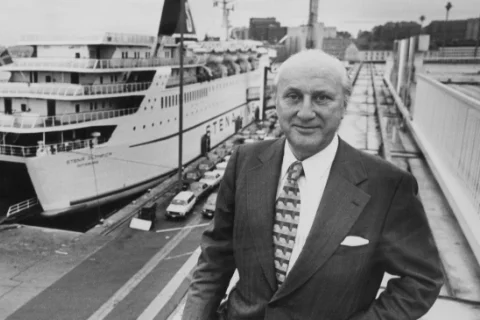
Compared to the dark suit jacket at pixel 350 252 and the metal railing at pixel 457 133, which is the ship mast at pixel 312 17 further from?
the dark suit jacket at pixel 350 252

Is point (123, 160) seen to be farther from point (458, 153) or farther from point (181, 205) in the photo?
point (458, 153)

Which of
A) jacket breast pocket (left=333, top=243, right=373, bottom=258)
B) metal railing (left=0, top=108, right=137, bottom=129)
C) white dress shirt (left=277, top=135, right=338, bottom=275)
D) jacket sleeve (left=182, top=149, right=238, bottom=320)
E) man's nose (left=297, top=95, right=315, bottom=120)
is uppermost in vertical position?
Result: man's nose (left=297, top=95, right=315, bottom=120)

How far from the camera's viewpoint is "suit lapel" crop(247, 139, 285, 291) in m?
1.88

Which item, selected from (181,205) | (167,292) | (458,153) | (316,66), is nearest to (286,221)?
(316,66)

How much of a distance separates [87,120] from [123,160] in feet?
7.21

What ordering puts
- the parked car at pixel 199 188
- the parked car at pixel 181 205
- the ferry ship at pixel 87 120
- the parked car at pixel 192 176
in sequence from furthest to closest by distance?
the parked car at pixel 192 176
the parked car at pixel 199 188
the ferry ship at pixel 87 120
the parked car at pixel 181 205

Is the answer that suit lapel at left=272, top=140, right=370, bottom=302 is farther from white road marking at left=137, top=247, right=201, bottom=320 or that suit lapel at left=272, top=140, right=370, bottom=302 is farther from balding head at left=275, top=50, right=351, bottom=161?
white road marking at left=137, top=247, right=201, bottom=320

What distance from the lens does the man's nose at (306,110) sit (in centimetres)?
176

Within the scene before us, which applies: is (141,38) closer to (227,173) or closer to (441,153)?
(441,153)

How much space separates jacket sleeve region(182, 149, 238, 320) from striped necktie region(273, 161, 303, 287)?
0.27m

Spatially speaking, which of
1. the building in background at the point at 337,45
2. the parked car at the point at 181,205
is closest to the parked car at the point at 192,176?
the parked car at the point at 181,205

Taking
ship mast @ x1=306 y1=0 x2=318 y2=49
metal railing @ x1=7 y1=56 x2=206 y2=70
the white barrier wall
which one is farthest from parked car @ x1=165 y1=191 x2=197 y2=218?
ship mast @ x1=306 y1=0 x2=318 y2=49

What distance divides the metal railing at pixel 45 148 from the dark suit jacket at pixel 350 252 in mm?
15689

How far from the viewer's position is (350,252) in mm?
1739
